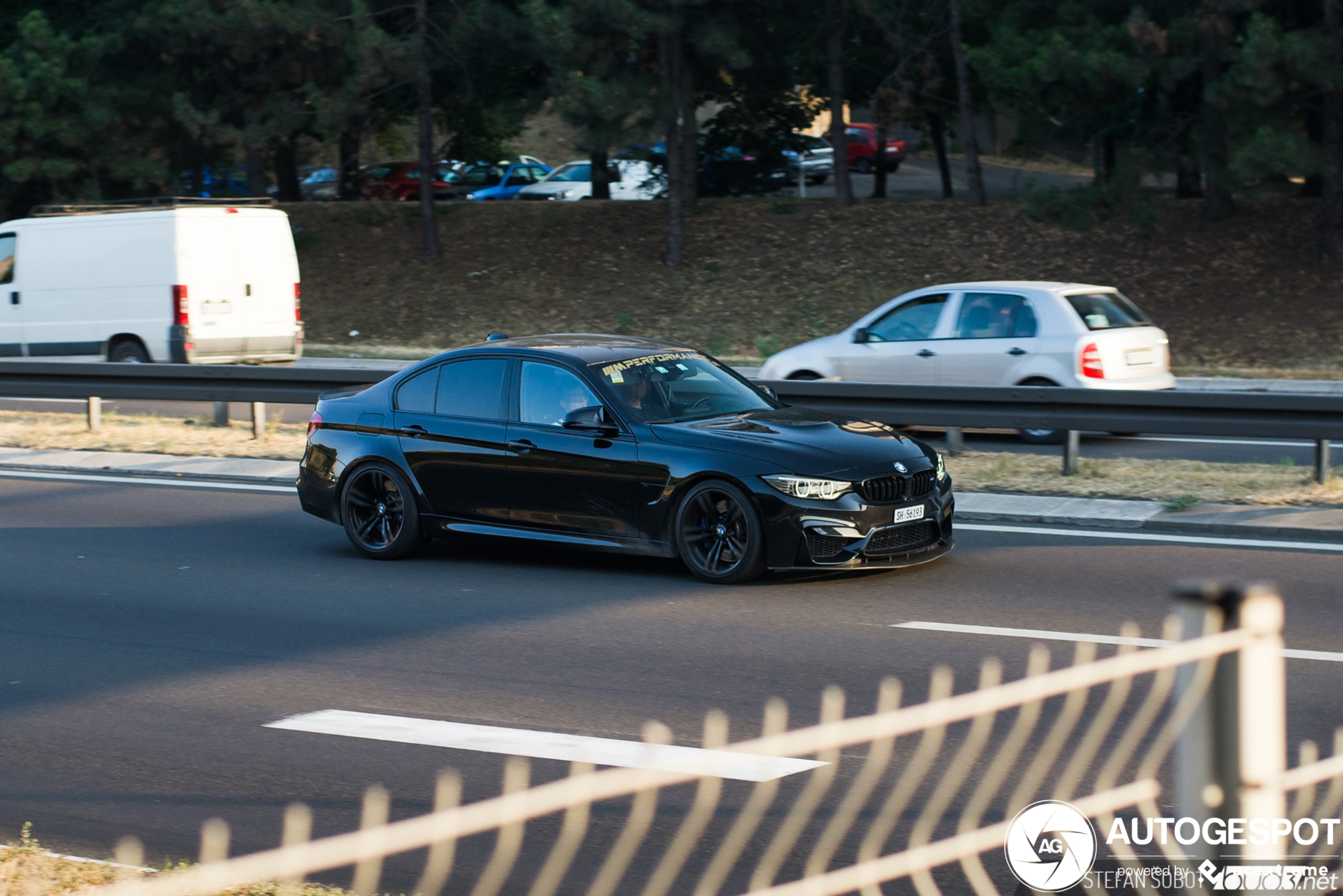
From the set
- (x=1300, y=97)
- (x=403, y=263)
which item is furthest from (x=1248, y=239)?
(x=403, y=263)

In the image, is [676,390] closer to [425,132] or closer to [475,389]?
[475,389]

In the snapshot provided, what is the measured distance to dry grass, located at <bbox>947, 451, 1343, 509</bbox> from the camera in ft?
35.0

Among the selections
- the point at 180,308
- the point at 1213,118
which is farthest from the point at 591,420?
the point at 1213,118

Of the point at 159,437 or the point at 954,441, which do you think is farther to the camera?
the point at 159,437

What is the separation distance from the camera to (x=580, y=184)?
128 feet

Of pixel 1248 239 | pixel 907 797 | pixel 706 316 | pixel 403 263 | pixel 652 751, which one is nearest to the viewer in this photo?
pixel 907 797

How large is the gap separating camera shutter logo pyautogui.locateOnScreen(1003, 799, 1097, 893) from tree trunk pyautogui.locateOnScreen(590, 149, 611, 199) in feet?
112

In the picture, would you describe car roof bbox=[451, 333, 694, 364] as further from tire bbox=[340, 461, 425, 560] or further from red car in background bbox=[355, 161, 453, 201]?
red car in background bbox=[355, 161, 453, 201]

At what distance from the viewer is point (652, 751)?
5539 millimetres

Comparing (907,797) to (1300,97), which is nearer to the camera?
(907,797)

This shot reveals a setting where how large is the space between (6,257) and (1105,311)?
1570 cm

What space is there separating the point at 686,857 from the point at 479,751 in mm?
1383

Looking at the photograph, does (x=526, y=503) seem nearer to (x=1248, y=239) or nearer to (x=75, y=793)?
(x=75, y=793)

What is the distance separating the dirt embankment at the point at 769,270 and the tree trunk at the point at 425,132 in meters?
0.60
